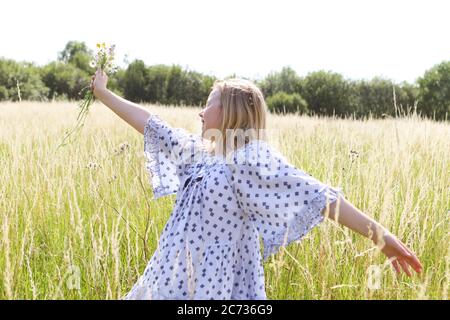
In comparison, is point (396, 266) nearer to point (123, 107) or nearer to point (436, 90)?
point (123, 107)

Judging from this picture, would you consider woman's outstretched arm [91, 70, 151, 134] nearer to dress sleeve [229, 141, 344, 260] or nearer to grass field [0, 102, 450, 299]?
grass field [0, 102, 450, 299]

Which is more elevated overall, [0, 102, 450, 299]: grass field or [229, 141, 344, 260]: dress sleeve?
[229, 141, 344, 260]: dress sleeve

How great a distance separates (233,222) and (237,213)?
0.03 meters

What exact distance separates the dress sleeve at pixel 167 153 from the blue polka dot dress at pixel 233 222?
0.17 m

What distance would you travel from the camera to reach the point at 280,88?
20812mm

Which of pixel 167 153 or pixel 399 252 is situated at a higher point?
pixel 167 153

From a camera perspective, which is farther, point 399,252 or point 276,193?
point 276,193

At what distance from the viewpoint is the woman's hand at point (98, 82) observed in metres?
2.39

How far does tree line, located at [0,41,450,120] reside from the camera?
1756 cm

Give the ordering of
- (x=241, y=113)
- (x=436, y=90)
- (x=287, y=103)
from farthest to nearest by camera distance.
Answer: (x=287, y=103) → (x=436, y=90) → (x=241, y=113)

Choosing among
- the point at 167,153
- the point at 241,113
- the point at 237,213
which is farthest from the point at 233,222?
the point at 167,153

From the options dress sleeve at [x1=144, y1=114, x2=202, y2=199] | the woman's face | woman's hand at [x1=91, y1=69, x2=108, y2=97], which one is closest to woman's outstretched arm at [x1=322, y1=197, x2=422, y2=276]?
the woman's face

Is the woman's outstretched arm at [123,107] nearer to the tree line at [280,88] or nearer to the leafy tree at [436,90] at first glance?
the tree line at [280,88]
